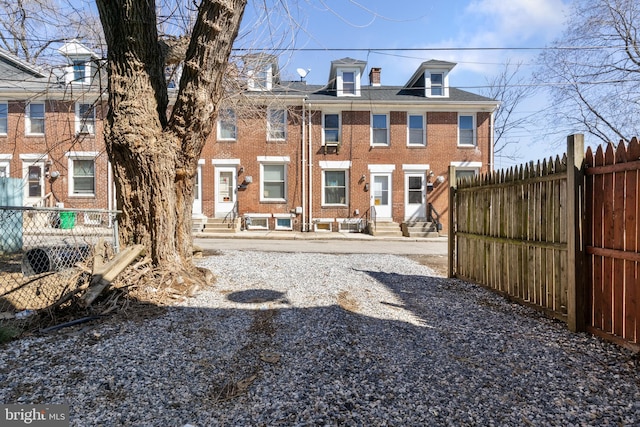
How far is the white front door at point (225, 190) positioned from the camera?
17.2m

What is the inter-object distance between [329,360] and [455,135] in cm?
1696

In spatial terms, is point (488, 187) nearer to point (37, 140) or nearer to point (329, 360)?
point (329, 360)

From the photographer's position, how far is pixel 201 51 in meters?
4.52

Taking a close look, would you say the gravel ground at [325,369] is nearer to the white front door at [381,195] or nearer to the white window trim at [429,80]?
the white front door at [381,195]

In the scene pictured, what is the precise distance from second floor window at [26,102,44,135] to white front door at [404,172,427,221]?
18164 millimetres

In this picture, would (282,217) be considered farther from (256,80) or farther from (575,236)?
(575,236)

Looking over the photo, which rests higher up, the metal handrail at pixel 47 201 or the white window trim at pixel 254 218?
the metal handrail at pixel 47 201

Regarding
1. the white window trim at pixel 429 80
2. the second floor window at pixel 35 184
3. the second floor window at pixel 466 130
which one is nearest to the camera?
the second floor window at pixel 35 184

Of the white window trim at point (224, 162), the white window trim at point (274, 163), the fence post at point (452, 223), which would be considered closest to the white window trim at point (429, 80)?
the white window trim at point (274, 163)

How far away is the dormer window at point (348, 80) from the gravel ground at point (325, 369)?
1535 centimetres

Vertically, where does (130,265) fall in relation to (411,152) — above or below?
below

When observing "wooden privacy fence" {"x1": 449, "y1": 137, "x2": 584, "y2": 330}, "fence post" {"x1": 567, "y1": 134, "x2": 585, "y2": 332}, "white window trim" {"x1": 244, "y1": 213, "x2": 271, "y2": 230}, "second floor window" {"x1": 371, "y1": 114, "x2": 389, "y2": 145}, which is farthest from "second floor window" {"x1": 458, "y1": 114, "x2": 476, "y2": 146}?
"fence post" {"x1": 567, "y1": 134, "x2": 585, "y2": 332}

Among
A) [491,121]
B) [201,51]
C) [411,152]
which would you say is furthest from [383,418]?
[491,121]

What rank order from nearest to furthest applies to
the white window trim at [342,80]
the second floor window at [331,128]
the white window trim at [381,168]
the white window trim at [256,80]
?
Result: the white window trim at [256,80], the white window trim at [381,168], the second floor window at [331,128], the white window trim at [342,80]
